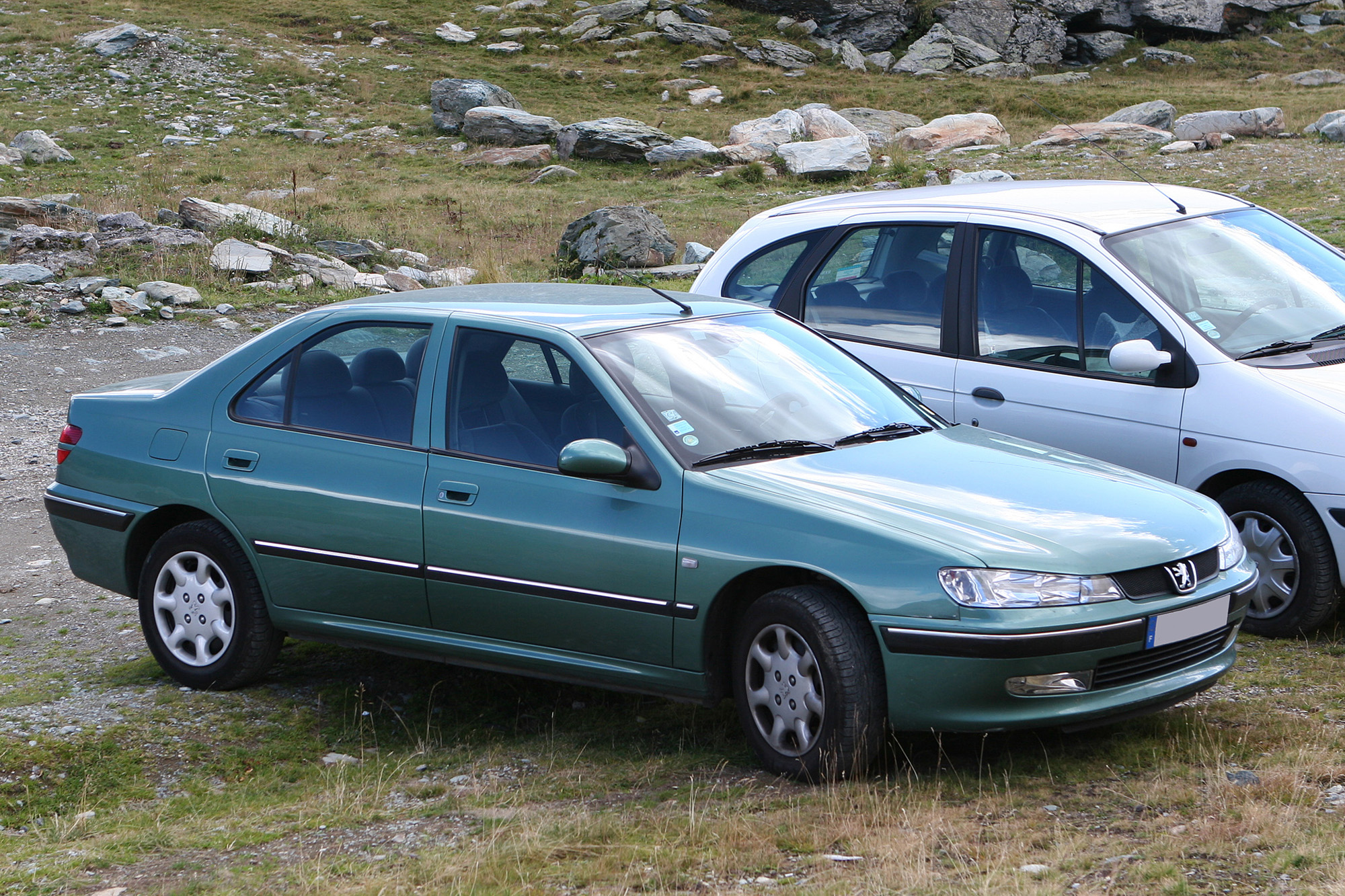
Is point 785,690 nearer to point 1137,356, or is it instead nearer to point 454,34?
point 1137,356

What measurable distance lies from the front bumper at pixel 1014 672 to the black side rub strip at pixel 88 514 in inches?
132

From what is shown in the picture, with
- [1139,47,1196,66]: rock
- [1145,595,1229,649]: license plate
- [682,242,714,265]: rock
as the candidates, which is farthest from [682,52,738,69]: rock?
[1145,595,1229,649]: license plate

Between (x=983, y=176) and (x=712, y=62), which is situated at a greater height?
(x=712, y=62)

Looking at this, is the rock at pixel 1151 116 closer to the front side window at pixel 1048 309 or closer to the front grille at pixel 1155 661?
the front side window at pixel 1048 309

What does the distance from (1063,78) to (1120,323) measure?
142 ft

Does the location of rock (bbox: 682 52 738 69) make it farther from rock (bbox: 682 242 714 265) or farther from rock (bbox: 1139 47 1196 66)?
rock (bbox: 682 242 714 265)

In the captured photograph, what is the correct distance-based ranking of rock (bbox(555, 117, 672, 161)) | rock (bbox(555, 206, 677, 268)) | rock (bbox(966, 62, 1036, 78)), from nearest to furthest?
rock (bbox(555, 206, 677, 268)) < rock (bbox(555, 117, 672, 161)) < rock (bbox(966, 62, 1036, 78))

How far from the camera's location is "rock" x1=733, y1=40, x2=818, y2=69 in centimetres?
4700

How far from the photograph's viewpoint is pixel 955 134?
103 ft

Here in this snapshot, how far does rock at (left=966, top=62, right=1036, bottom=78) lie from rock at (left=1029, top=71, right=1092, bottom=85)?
422mm

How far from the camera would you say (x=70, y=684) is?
217 inches

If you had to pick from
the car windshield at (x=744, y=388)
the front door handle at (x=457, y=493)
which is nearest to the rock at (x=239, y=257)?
the car windshield at (x=744, y=388)

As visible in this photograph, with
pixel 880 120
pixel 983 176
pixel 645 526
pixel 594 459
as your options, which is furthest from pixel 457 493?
pixel 880 120

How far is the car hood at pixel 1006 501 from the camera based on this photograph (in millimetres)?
3990
